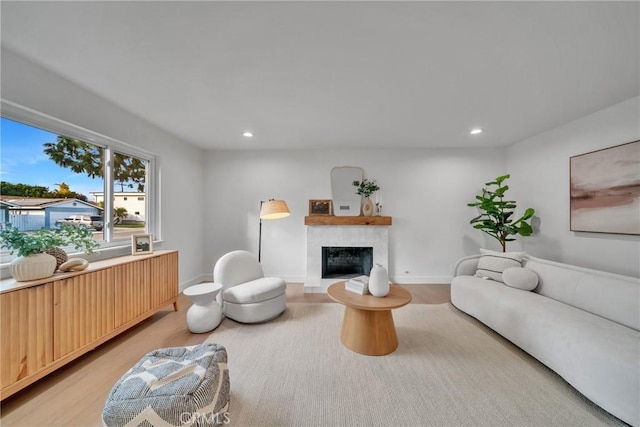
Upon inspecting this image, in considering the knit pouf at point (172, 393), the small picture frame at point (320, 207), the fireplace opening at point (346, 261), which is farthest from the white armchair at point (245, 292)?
the small picture frame at point (320, 207)

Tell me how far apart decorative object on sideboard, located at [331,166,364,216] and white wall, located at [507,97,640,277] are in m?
2.64

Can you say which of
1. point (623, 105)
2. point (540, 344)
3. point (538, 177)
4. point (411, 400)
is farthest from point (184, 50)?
point (538, 177)

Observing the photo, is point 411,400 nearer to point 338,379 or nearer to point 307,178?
point 338,379

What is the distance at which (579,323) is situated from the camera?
5.82 ft

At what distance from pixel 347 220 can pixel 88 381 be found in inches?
132

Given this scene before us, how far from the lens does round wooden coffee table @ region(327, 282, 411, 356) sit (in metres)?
2.04

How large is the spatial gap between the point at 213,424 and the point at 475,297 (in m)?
2.77

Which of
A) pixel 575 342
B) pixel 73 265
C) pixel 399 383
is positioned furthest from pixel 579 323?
pixel 73 265

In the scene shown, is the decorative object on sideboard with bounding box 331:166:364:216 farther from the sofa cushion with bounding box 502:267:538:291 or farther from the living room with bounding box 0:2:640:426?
the sofa cushion with bounding box 502:267:538:291

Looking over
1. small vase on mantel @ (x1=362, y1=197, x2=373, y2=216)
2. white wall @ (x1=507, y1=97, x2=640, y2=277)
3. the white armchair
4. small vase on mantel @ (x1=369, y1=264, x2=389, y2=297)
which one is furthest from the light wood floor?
white wall @ (x1=507, y1=97, x2=640, y2=277)

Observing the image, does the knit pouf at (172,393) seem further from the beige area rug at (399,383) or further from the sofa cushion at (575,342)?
the sofa cushion at (575,342)

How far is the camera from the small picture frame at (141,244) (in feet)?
8.48

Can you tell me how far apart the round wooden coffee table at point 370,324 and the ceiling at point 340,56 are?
2.01 meters

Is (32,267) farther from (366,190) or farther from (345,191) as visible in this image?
(366,190)
